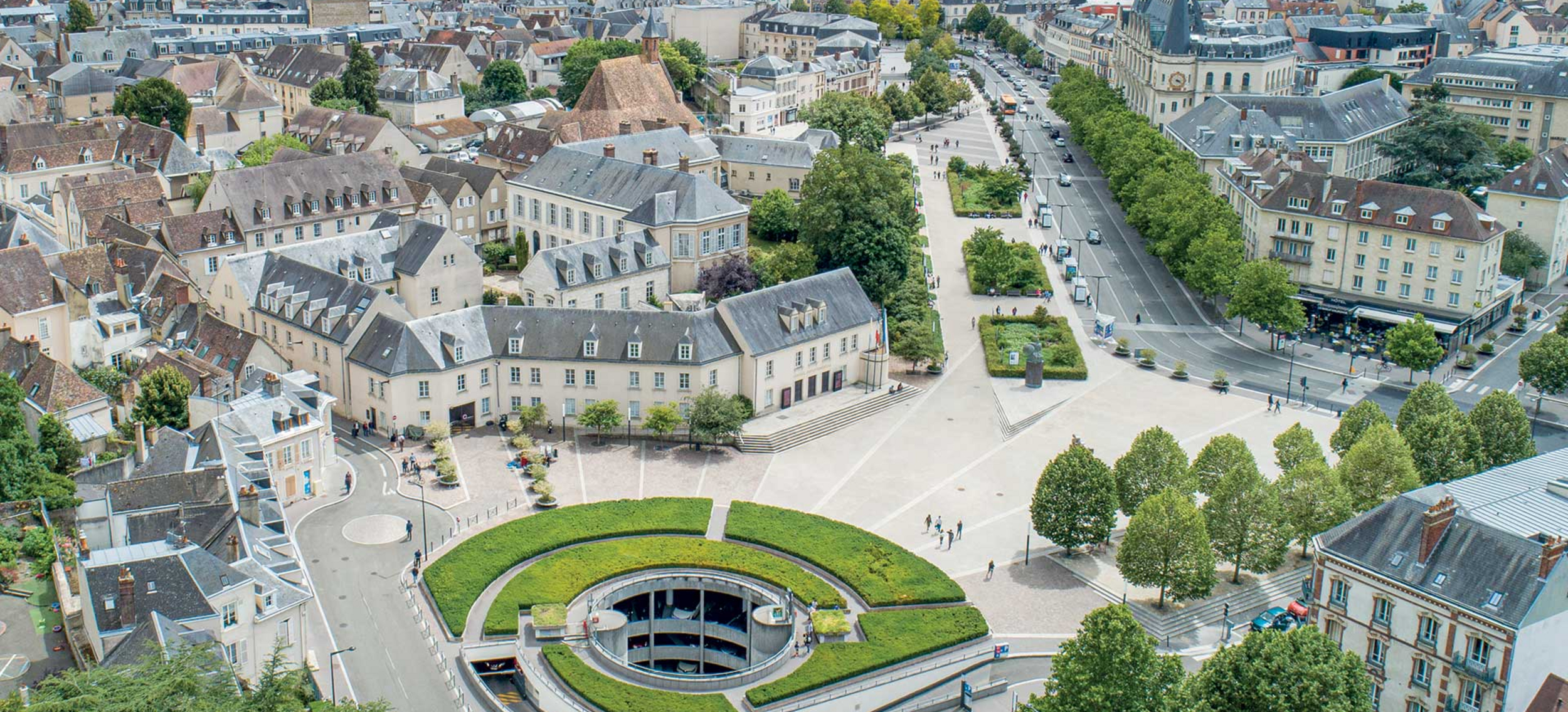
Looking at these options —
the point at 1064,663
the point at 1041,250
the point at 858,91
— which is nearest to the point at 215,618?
the point at 1064,663

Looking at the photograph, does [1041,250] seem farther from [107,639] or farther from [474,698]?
[107,639]

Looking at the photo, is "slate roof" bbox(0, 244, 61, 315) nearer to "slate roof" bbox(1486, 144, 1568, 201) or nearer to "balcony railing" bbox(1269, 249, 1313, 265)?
"balcony railing" bbox(1269, 249, 1313, 265)

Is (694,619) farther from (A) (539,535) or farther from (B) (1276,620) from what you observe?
(B) (1276,620)

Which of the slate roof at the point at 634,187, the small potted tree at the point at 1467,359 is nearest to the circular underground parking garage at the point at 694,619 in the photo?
the slate roof at the point at 634,187

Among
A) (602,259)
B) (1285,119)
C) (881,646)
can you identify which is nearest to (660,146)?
(602,259)

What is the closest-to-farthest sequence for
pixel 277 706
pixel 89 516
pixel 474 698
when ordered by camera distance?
pixel 277 706, pixel 474 698, pixel 89 516

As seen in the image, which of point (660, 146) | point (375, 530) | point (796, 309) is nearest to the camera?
point (375, 530)

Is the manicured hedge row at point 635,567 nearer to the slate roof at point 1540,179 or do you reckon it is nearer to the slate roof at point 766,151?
the slate roof at point 766,151

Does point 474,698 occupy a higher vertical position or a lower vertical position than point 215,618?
lower
